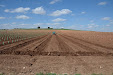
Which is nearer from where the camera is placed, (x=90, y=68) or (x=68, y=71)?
(x=68, y=71)

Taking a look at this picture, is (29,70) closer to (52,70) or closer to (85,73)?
(52,70)

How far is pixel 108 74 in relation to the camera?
22.5 ft

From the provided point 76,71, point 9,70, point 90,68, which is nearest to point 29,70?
point 9,70

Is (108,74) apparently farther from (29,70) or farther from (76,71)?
(29,70)

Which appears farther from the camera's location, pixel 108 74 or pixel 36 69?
pixel 36 69

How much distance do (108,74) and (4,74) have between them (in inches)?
231

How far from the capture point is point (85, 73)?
287 inches

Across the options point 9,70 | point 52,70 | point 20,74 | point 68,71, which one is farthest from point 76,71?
point 9,70

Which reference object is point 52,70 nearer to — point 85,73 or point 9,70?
point 85,73

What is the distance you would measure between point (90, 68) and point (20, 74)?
4479 mm

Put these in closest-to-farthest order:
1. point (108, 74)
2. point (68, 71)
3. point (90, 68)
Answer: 1. point (108, 74)
2. point (68, 71)
3. point (90, 68)

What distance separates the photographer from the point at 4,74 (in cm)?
693

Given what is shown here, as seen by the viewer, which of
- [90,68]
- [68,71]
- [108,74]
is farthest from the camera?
[90,68]

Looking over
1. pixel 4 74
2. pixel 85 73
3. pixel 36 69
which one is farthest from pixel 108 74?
pixel 4 74
